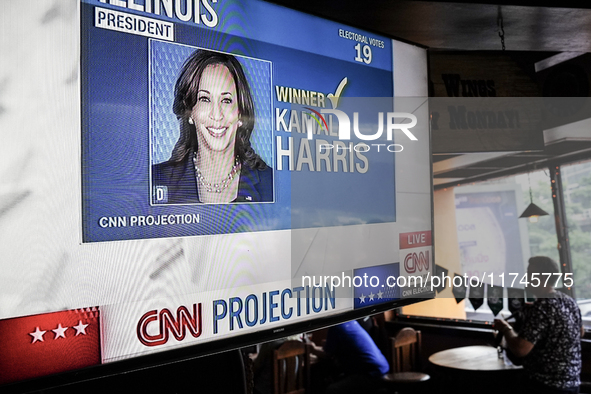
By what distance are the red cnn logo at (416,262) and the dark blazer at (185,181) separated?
63 centimetres

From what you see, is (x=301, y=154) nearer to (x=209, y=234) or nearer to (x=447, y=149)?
(x=209, y=234)

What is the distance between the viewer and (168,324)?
106 centimetres

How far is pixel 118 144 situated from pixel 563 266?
563 cm

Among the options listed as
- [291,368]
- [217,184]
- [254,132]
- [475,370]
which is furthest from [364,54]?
[475,370]

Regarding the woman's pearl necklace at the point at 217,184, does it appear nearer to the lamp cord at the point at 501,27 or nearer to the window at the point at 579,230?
the lamp cord at the point at 501,27

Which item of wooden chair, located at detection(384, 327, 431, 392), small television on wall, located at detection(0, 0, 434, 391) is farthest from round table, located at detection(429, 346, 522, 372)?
small television on wall, located at detection(0, 0, 434, 391)

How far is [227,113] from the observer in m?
1.22

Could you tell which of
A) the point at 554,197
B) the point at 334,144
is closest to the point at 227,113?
the point at 334,144

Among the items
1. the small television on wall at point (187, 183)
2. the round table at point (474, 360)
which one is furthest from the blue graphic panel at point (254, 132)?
the round table at point (474, 360)

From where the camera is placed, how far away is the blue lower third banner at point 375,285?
1.47m

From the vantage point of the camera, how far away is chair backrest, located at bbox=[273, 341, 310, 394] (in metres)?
3.95

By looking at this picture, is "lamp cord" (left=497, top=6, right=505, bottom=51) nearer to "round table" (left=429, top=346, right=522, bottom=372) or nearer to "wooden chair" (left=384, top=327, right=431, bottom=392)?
"round table" (left=429, top=346, right=522, bottom=372)

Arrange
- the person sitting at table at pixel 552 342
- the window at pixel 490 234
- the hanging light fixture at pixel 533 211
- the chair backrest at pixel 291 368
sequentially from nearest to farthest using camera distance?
the person sitting at table at pixel 552 342 → the chair backrest at pixel 291 368 → the hanging light fixture at pixel 533 211 → the window at pixel 490 234

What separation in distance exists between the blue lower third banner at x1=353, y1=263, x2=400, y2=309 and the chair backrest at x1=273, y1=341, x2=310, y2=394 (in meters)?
2.56
